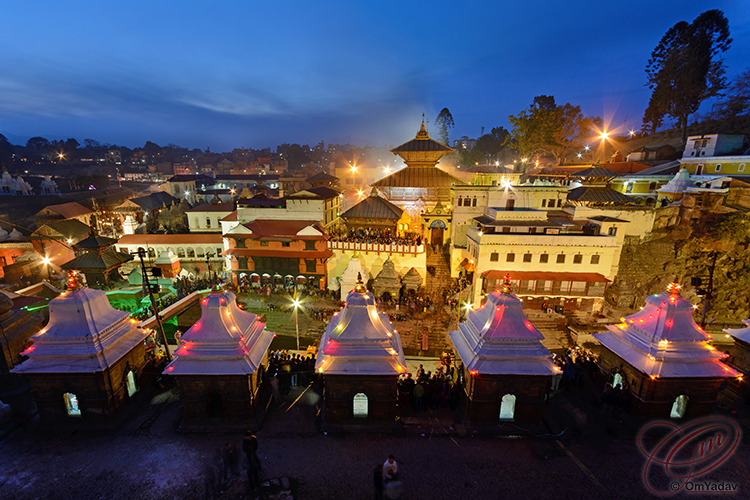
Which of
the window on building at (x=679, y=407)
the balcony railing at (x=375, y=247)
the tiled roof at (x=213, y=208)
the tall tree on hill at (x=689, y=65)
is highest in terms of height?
the tall tree on hill at (x=689, y=65)

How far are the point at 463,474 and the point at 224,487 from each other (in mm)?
6784

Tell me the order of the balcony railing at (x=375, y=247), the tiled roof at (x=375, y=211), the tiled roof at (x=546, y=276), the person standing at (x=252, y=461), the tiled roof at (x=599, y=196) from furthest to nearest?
the tiled roof at (x=599, y=196) < the tiled roof at (x=375, y=211) < the balcony railing at (x=375, y=247) < the tiled roof at (x=546, y=276) < the person standing at (x=252, y=461)

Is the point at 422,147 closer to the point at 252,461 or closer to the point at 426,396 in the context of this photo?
the point at 426,396

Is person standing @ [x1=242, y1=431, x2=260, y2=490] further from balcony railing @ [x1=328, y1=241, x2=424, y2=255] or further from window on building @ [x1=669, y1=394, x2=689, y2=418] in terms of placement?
balcony railing @ [x1=328, y1=241, x2=424, y2=255]

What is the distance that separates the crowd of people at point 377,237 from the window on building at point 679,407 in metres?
18.7

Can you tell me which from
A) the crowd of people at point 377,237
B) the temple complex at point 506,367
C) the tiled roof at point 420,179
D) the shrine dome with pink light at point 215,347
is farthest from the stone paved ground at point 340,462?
the tiled roof at point 420,179

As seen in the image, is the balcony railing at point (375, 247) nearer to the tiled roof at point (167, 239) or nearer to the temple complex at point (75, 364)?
the tiled roof at point (167, 239)

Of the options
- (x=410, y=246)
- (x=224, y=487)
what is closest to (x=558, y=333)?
(x=410, y=246)

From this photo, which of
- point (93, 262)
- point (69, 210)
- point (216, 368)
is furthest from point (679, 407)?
point (69, 210)

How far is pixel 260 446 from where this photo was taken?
10234 millimetres

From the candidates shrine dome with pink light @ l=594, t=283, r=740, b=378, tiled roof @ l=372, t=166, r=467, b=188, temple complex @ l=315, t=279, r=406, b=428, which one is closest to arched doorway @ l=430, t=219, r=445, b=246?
tiled roof @ l=372, t=166, r=467, b=188

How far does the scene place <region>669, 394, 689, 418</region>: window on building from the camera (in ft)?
35.6

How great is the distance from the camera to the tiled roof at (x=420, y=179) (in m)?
34.1

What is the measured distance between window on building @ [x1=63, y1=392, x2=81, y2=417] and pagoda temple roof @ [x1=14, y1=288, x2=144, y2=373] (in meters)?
1.30
